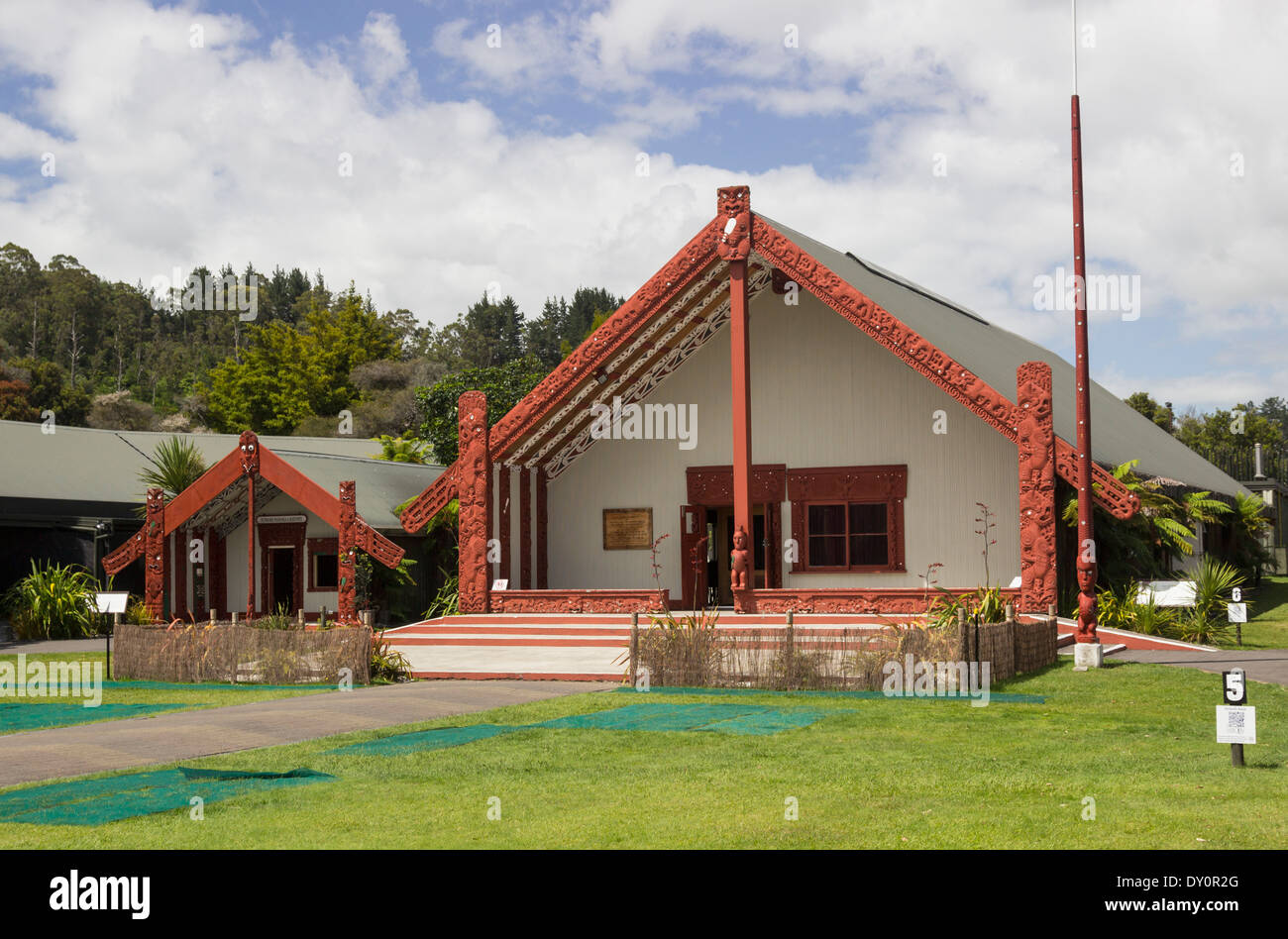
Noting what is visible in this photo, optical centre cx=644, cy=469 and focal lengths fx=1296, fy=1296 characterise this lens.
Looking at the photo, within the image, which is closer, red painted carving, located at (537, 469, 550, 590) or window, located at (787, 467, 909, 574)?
window, located at (787, 467, 909, 574)

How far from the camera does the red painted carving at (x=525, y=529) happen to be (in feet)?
91.0

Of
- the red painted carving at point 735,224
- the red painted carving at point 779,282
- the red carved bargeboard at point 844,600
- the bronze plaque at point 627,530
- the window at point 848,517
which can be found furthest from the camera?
the bronze plaque at point 627,530

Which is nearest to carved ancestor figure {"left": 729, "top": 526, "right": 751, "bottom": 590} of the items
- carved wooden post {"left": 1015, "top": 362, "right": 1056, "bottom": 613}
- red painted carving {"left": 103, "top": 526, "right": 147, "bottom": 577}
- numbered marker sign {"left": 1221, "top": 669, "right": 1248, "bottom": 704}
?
carved wooden post {"left": 1015, "top": 362, "right": 1056, "bottom": 613}

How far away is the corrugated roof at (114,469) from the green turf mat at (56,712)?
11.9 m

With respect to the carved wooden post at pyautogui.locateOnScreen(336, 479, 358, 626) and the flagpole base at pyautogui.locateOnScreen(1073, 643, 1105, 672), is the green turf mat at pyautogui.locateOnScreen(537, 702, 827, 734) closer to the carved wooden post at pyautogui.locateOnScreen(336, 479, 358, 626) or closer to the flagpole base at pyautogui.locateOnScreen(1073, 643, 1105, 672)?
the flagpole base at pyautogui.locateOnScreen(1073, 643, 1105, 672)

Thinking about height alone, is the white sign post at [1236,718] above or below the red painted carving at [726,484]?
below

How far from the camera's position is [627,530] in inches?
1114

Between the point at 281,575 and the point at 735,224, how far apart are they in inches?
540

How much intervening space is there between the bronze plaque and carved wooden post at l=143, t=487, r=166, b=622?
9527 millimetres

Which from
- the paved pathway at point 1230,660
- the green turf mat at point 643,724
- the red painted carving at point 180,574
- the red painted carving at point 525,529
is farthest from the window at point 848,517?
the red painted carving at point 180,574

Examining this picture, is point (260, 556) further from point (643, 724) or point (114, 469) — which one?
point (643, 724)

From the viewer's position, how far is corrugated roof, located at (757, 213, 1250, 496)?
85.7 feet

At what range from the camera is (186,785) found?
31.4ft

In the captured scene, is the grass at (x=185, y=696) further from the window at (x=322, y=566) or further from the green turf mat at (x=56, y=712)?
the window at (x=322, y=566)
